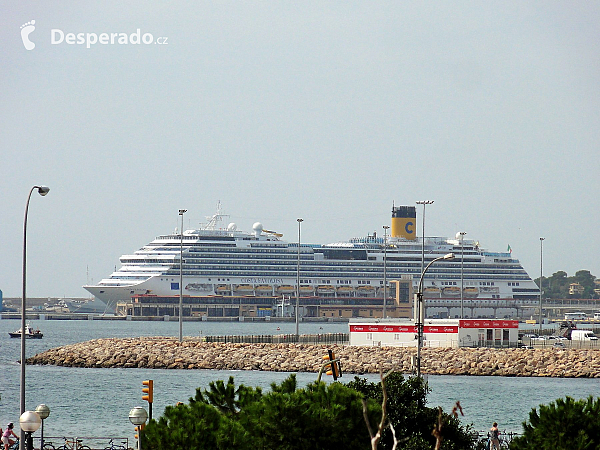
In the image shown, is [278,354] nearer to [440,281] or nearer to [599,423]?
[599,423]

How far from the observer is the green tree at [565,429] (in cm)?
1392

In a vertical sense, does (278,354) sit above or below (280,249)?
below

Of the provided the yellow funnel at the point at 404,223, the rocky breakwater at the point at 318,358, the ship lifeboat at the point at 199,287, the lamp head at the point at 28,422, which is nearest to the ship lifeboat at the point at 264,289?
the ship lifeboat at the point at 199,287

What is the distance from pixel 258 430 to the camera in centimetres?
1375

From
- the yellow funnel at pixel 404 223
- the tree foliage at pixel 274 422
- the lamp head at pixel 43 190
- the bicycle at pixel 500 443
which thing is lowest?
the bicycle at pixel 500 443

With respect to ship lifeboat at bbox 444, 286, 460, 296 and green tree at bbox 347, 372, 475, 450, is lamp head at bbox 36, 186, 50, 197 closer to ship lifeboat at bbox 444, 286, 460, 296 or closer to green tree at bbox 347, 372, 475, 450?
green tree at bbox 347, 372, 475, 450

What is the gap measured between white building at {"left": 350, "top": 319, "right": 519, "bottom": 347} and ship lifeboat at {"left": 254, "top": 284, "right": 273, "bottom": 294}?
64604 millimetres

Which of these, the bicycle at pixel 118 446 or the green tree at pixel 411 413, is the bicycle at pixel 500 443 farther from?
the bicycle at pixel 118 446

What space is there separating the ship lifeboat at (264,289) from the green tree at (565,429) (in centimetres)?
10049

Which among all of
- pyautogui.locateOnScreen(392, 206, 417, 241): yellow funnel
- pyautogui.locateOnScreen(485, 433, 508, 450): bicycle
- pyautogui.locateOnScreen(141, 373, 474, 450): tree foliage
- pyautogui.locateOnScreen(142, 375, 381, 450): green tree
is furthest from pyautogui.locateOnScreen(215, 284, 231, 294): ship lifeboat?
pyautogui.locateOnScreen(142, 375, 381, 450): green tree

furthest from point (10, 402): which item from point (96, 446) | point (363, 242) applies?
point (363, 242)

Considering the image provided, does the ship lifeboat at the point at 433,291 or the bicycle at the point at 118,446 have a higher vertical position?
the ship lifeboat at the point at 433,291

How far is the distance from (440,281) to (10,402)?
284 feet

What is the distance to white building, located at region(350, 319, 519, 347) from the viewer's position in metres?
48.2
